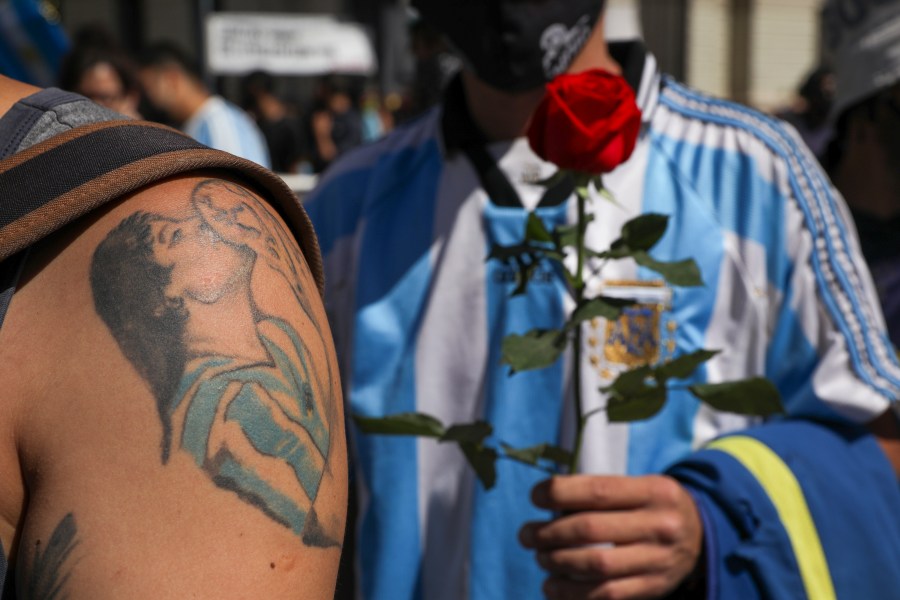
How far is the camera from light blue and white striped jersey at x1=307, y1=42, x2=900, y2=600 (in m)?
1.82

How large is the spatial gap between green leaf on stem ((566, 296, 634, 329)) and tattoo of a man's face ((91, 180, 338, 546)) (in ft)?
2.11

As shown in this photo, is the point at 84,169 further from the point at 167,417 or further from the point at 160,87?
the point at 160,87

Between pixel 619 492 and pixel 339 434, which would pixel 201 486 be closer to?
pixel 339 434

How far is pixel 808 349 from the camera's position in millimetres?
1808

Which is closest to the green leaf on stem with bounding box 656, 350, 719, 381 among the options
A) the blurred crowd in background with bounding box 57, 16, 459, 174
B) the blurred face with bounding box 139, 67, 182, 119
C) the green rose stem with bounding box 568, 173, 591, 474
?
the green rose stem with bounding box 568, 173, 591, 474

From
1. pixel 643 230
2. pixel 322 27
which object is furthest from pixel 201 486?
pixel 322 27

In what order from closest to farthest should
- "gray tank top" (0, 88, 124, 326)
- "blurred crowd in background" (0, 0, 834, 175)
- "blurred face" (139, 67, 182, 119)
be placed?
"gray tank top" (0, 88, 124, 326) < "blurred crowd in background" (0, 0, 834, 175) < "blurred face" (139, 67, 182, 119)

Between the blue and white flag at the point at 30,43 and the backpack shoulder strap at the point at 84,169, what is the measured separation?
422cm

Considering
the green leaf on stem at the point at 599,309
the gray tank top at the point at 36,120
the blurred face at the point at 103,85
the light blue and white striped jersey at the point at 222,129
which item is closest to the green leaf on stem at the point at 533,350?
the green leaf on stem at the point at 599,309

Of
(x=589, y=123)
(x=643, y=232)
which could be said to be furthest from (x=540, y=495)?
(x=589, y=123)

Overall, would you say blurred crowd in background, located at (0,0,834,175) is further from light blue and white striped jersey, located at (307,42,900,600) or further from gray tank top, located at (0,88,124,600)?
gray tank top, located at (0,88,124,600)

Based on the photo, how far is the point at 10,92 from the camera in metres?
Result: 1.04

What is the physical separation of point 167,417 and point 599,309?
0.78m

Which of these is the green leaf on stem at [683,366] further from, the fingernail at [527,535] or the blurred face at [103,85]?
the blurred face at [103,85]
